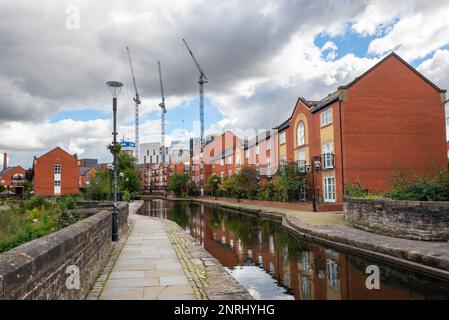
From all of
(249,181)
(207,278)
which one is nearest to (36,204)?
(207,278)

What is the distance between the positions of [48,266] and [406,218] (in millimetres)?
11952

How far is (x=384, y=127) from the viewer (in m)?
26.2

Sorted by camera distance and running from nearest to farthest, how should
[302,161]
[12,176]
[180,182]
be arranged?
1. [302,161]
2. [180,182]
3. [12,176]

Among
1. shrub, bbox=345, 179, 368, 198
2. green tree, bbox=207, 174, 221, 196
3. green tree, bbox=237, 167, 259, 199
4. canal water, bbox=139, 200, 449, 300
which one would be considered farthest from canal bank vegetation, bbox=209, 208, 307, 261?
green tree, bbox=207, 174, 221, 196

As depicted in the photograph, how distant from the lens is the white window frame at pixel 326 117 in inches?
1097

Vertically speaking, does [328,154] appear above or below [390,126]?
below

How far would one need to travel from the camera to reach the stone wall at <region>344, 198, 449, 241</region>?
11633mm

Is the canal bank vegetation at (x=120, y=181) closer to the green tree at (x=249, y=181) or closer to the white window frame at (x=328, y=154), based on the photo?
the green tree at (x=249, y=181)

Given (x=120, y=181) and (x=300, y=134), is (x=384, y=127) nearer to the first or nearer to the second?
(x=300, y=134)

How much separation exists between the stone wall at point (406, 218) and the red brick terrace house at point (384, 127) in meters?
10.8

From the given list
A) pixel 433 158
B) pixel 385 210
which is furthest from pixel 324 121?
pixel 385 210

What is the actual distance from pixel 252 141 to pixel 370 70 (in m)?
24.8

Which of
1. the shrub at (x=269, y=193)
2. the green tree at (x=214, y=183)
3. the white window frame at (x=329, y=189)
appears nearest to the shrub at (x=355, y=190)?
the white window frame at (x=329, y=189)
